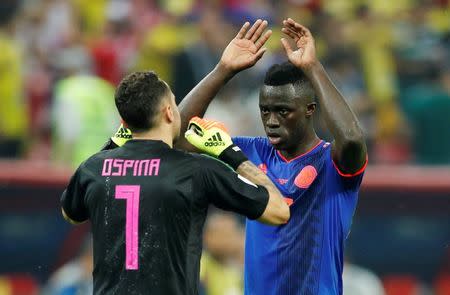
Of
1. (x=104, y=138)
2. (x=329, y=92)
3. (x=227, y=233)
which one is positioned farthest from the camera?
(x=104, y=138)

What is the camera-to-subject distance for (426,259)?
12805 mm

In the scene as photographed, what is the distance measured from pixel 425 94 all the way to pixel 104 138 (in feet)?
11.7

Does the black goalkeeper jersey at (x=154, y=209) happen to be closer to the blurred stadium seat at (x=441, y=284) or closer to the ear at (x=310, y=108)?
the ear at (x=310, y=108)

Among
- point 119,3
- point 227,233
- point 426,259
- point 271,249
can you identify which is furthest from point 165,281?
point 119,3

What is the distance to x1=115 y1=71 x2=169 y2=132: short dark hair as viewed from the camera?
588 cm

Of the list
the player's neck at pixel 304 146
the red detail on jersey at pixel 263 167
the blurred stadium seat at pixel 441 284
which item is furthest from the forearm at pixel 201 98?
the blurred stadium seat at pixel 441 284

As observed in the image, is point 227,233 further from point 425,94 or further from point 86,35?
point 86,35

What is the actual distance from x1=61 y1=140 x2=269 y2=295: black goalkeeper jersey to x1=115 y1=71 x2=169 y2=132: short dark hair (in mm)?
134

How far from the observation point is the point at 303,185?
6531mm

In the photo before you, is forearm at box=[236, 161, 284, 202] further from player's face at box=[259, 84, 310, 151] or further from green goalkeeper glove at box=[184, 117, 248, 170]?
player's face at box=[259, 84, 310, 151]

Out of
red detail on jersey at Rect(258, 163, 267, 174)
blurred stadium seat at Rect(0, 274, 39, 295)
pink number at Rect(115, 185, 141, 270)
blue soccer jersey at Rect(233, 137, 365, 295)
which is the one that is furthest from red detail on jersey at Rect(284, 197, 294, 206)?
blurred stadium seat at Rect(0, 274, 39, 295)

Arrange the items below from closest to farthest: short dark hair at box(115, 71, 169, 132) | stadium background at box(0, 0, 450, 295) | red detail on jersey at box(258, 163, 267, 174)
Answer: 1. short dark hair at box(115, 71, 169, 132)
2. red detail on jersey at box(258, 163, 267, 174)
3. stadium background at box(0, 0, 450, 295)

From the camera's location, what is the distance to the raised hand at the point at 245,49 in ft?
22.0

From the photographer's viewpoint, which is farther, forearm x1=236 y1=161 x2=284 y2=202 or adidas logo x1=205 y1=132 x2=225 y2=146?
adidas logo x1=205 y1=132 x2=225 y2=146
